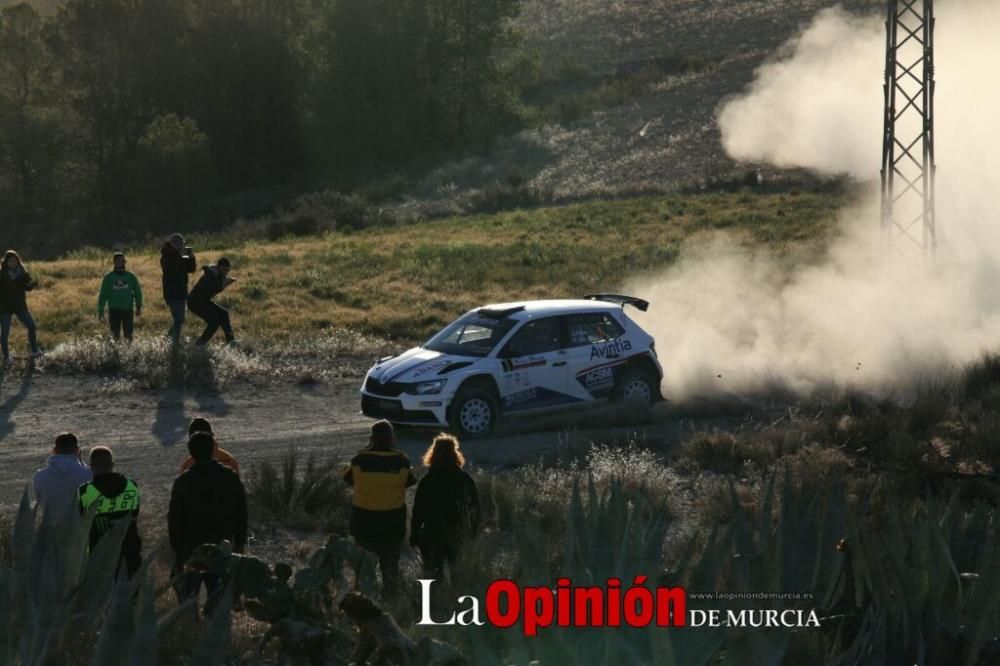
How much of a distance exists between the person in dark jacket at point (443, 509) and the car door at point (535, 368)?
7.09 m

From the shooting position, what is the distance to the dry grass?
86.2ft

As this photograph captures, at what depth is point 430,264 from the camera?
33.9 metres

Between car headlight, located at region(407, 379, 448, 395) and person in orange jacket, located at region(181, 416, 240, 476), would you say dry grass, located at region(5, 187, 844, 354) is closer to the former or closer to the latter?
car headlight, located at region(407, 379, 448, 395)

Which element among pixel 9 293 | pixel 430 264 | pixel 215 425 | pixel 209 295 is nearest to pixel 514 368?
pixel 215 425

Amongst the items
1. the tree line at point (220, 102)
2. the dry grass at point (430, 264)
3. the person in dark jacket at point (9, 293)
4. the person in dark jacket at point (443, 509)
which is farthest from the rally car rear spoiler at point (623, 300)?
the tree line at point (220, 102)

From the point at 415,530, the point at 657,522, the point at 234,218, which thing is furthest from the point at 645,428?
the point at 234,218

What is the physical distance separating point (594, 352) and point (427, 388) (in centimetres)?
238

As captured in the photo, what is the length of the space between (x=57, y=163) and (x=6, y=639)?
54082 mm

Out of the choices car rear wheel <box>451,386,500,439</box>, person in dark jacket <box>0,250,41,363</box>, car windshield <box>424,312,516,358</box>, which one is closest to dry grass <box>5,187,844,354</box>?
person in dark jacket <box>0,250,41,363</box>

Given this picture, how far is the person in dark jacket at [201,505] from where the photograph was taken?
31.1 feet

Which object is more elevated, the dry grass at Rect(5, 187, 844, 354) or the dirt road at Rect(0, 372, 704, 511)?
the dry grass at Rect(5, 187, 844, 354)

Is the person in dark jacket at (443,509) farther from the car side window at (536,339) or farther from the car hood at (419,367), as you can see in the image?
the car side window at (536,339)

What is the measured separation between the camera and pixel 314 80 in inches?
2532

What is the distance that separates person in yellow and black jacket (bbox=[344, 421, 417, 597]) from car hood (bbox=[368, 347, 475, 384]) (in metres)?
6.62
